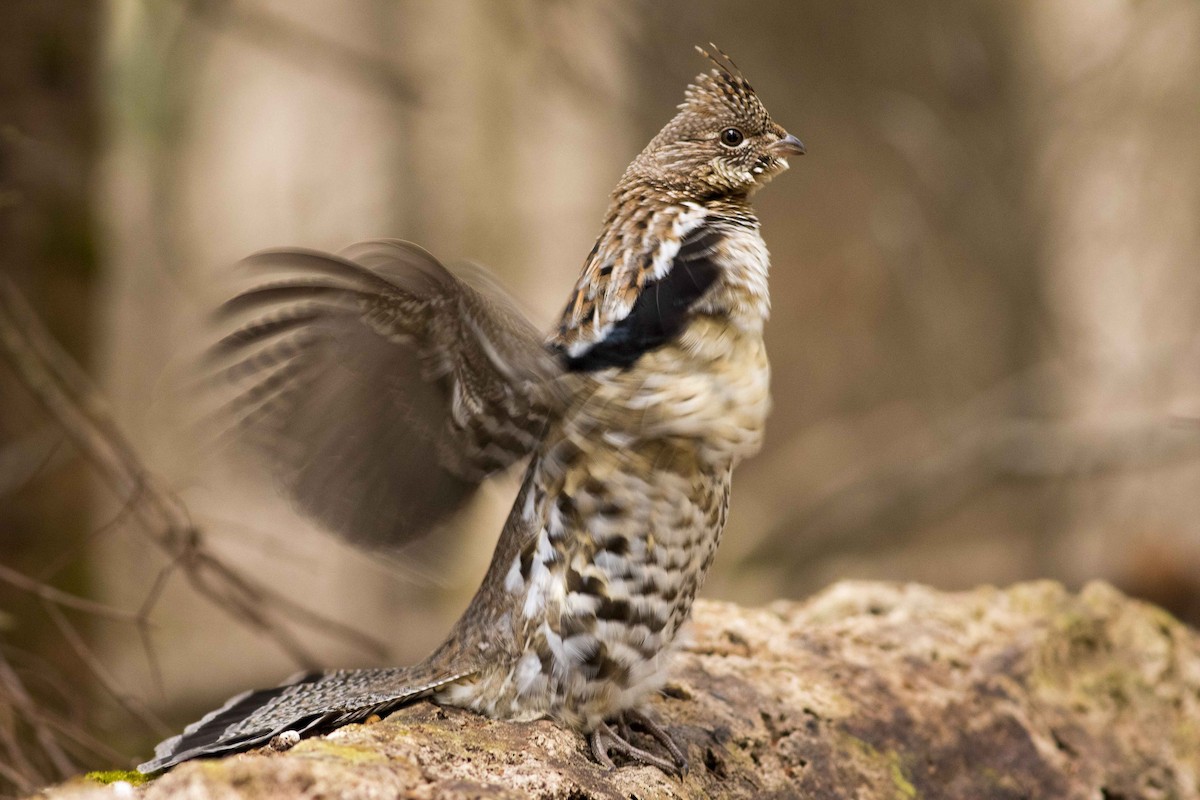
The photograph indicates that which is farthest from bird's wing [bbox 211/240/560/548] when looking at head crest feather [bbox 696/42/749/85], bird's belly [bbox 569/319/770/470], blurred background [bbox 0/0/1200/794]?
blurred background [bbox 0/0/1200/794]

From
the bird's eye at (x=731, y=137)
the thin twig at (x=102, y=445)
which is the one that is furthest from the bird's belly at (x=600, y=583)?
the bird's eye at (x=731, y=137)

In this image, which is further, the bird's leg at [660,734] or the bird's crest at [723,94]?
the bird's crest at [723,94]

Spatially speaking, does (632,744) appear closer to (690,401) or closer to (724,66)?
(690,401)


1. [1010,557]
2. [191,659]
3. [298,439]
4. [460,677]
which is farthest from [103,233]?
[1010,557]

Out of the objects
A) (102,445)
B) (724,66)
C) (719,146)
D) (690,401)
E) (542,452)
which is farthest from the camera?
(102,445)

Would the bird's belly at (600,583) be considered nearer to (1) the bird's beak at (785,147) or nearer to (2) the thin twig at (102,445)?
(2) the thin twig at (102,445)

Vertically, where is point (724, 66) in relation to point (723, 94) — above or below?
above

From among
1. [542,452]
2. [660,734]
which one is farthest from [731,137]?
[660,734]

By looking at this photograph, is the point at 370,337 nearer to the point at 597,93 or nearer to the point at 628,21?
the point at 597,93
